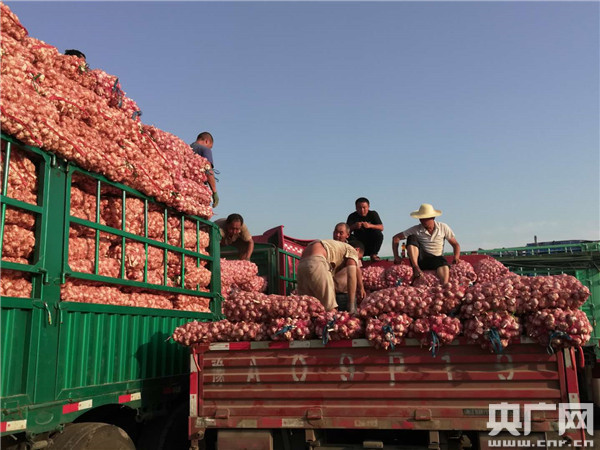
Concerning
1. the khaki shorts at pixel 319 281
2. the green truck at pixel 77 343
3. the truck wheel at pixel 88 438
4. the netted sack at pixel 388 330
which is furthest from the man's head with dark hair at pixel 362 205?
the truck wheel at pixel 88 438

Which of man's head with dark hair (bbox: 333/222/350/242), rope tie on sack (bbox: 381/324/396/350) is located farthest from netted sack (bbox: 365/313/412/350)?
man's head with dark hair (bbox: 333/222/350/242)

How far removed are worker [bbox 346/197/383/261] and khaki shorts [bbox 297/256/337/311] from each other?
3246 millimetres

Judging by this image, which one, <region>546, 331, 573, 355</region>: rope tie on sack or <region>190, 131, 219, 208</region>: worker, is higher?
<region>190, 131, 219, 208</region>: worker

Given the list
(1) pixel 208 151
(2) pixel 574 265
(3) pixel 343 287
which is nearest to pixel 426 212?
(3) pixel 343 287

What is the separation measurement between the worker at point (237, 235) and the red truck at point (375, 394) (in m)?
3.41

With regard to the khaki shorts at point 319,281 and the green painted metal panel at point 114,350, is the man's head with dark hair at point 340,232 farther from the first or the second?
the green painted metal panel at point 114,350

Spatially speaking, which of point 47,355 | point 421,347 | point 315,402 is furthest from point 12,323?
point 421,347

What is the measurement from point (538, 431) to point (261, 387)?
2293mm

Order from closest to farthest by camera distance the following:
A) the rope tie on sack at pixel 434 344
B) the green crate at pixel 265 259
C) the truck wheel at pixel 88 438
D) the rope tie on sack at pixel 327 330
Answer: the truck wheel at pixel 88 438 < the rope tie on sack at pixel 434 344 < the rope tie on sack at pixel 327 330 < the green crate at pixel 265 259

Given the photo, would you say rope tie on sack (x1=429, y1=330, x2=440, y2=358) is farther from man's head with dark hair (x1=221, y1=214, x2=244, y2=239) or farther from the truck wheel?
man's head with dark hair (x1=221, y1=214, x2=244, y2=239)

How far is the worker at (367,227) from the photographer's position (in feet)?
31.2

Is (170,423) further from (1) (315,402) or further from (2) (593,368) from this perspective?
(2) (593,368)

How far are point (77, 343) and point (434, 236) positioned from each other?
521cm

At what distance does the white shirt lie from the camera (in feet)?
25.1
